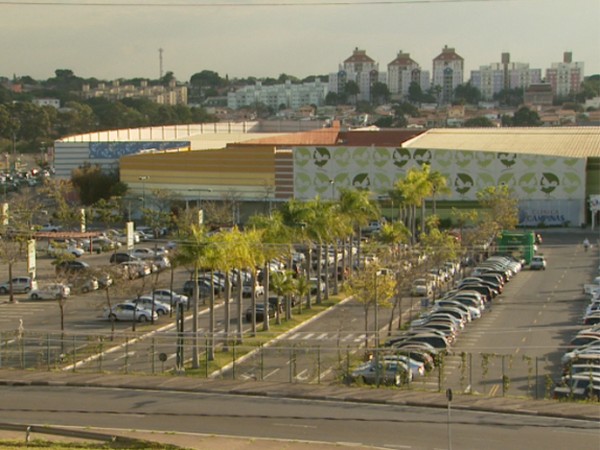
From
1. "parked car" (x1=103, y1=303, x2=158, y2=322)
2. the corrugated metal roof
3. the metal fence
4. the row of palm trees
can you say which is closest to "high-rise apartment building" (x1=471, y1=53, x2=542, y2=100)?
the corrugated metal roof

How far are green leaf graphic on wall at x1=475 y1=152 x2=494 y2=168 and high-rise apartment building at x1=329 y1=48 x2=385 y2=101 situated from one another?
411 feet

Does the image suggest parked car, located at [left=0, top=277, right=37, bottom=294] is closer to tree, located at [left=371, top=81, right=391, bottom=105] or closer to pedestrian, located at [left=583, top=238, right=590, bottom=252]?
pedestrian, located at [left=583, top=238, right=590, bottom=252]

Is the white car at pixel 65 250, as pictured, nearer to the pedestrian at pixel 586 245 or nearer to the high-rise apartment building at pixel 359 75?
the pedestrian at pixel 586 245

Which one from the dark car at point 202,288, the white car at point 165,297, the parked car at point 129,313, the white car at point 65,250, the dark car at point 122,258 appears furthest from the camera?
the dark car at point 122,258

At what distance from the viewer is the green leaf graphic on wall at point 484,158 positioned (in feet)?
161

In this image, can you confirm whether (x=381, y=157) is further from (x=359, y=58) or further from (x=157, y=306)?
(x=359, y=58)

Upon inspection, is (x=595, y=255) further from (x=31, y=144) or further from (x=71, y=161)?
(x=31, y=144)

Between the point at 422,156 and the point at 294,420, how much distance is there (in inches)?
1294

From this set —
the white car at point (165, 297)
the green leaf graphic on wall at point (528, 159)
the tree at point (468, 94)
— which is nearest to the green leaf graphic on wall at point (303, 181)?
the green leaf graphic on wall at point (528, 159)

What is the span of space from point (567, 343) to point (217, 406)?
30.2 ft

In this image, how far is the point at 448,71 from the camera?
592ft

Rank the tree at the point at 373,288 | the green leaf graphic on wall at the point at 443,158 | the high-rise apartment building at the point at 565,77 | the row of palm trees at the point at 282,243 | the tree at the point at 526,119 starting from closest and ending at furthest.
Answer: the row of palm trees at the point at 282,243 < the tree at the point at 373,288 < the green leaf graphic on wall at the point at 443,158 < the tree at the point at 526,119 < the high-rise apartment building at the point at 565,77

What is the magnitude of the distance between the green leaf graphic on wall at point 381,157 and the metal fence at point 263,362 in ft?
87.2

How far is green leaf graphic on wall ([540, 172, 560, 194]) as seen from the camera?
4806 cm
